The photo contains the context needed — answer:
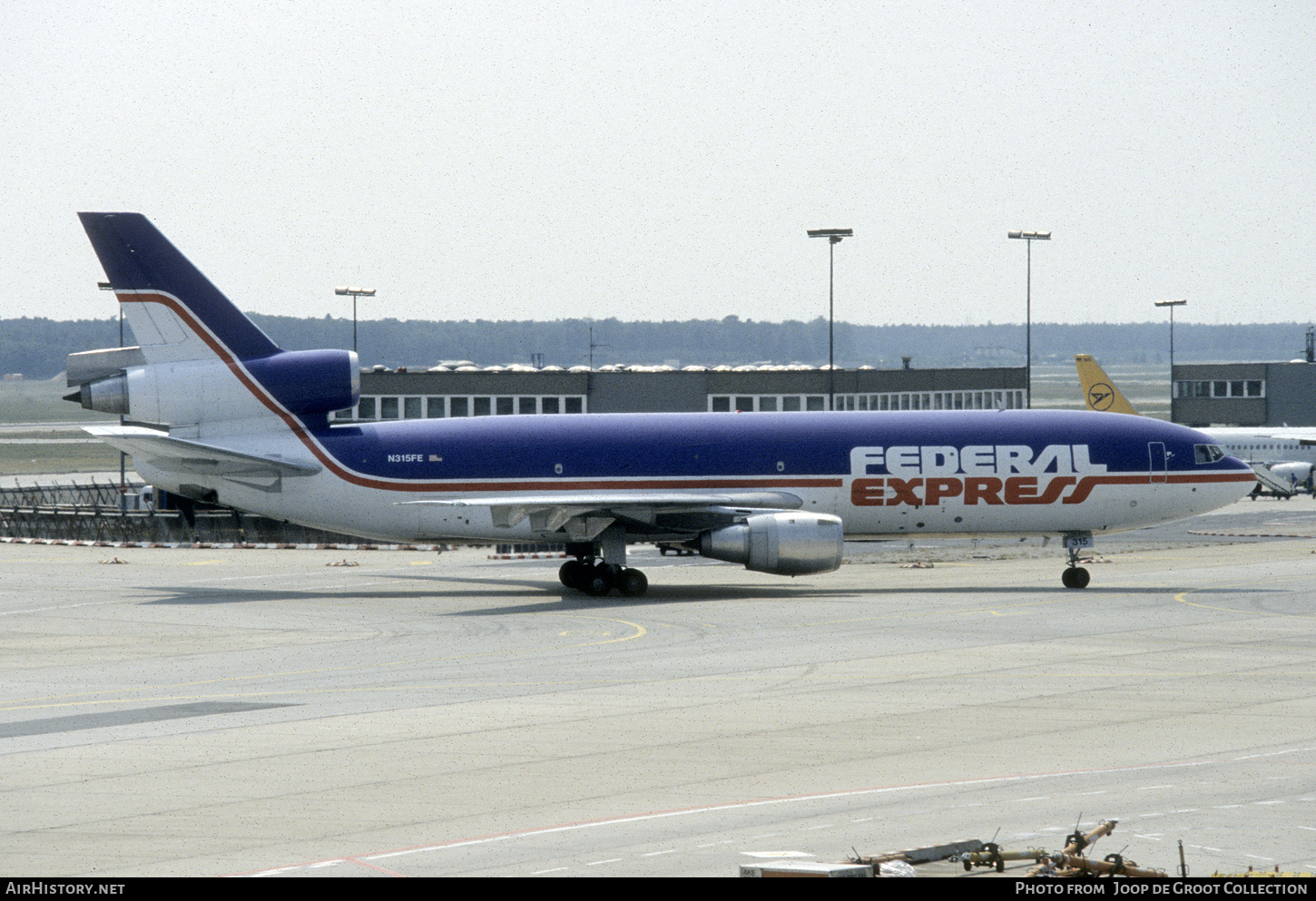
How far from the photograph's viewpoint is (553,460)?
4294 centimetres

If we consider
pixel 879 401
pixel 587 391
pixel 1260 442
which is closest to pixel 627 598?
pixel 587 391

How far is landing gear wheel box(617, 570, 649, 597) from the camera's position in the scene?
41938 millimetres

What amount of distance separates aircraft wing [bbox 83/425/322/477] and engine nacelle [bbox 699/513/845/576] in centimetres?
1260

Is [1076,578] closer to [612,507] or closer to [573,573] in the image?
[612,507]

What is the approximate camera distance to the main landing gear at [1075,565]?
42906 millimetres

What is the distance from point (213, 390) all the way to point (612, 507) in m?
12.3

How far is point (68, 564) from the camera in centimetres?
5147

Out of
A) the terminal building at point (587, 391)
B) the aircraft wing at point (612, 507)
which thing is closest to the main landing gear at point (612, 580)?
the aircraft wing at point (612, 507)

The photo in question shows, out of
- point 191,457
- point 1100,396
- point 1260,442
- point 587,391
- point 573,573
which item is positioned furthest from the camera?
point 1100,396

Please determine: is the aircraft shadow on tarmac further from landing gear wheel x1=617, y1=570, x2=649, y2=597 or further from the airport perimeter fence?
the airport perimeter fence

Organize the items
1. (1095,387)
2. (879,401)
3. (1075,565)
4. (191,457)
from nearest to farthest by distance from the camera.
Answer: (191,457) < (1075,565) < (879,401) < (1095,387)

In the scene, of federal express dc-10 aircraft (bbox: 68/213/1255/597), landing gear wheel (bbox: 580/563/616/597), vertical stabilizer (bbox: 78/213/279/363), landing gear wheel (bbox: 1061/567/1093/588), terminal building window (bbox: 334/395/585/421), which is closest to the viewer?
vertical stabilizer (bbox: 78/213/279/363)

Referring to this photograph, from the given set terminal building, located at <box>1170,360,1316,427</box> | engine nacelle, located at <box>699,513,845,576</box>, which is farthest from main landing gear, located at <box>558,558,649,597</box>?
terminal building, located at <box>1170,360,1316,427</box>

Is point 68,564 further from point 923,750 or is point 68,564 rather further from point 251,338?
point 923,750
